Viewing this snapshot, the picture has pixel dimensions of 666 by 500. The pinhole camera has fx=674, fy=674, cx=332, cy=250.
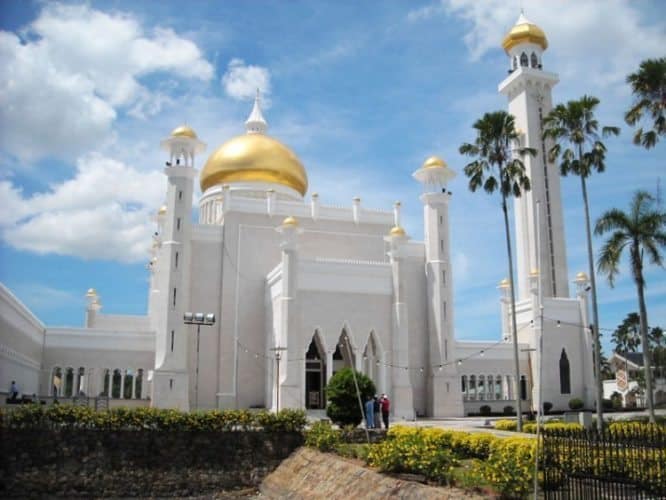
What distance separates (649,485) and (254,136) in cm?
3339

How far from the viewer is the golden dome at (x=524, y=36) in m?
47.3

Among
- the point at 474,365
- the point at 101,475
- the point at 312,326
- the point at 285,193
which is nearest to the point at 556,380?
the point at 474,365

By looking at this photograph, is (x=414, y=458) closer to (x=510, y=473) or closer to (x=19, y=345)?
(x=510, y=473)

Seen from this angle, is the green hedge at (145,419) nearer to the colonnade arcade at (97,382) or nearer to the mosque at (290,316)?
the mosque at (290,316)

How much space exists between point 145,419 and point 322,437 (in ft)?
Answer: 18.8

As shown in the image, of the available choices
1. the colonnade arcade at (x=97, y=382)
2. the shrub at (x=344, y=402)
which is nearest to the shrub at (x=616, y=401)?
the shrub at (x=344, y=402)

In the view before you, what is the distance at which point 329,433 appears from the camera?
68.6 feet

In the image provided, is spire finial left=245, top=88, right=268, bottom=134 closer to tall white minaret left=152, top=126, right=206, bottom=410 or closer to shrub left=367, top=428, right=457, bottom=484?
tall white minaret left=152, top=126, right=206, bottom=410

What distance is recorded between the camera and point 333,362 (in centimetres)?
3684

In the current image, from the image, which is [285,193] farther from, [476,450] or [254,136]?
[476,450]

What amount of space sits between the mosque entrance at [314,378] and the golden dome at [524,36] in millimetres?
26692

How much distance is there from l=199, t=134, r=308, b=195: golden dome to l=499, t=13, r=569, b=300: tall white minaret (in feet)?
49.2

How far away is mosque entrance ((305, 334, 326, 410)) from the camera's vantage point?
1383 inches

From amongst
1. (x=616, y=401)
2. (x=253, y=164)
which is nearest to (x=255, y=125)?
(x=253, y=164)
